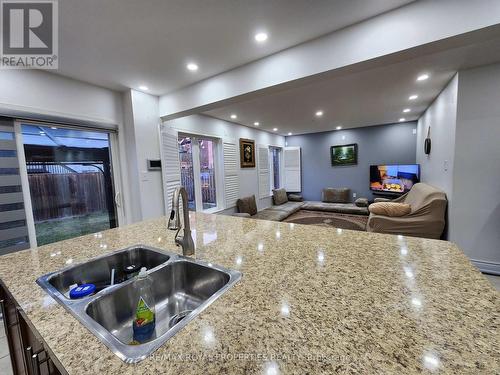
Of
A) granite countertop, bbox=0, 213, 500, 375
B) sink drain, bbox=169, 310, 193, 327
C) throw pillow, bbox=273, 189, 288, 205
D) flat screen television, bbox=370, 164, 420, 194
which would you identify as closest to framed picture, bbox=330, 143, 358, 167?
flat screen television, bbox=370, 164, 420, 194

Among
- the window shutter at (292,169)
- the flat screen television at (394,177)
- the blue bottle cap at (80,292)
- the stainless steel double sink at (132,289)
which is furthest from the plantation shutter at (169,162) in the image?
the flat screen television at (394,177)

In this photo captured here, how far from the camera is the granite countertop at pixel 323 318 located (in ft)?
1.56

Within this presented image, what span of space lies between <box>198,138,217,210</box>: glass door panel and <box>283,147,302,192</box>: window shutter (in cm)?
326

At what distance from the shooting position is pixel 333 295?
726mm

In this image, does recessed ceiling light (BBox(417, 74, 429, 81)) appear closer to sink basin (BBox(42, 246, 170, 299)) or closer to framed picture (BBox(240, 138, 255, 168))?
framed picture (BBox(240, 138, 255, 168))

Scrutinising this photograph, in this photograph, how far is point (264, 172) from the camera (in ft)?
19.2

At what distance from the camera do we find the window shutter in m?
6.91

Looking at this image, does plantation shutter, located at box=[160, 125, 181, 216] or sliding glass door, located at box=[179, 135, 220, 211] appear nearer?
plantation shutter, located at box=[160, 125, 181, 216]

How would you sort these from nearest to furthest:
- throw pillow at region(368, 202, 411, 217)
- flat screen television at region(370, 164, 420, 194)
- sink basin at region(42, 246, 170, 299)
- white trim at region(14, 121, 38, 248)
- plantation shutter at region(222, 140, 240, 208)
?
sink basin at region(42, 246, 170, 299)
white trim at region(14, 121, 38, 248)
throw pillow at region(368, 202, 411, 217)
plantation shutter at region(222, 140, 240, 208)
flat screen television at region(370, 164, 420, 194)

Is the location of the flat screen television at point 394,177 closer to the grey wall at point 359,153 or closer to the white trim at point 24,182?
the grey wall at point 359,153

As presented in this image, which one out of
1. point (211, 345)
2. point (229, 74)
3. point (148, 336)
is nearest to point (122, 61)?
point (229, 74)

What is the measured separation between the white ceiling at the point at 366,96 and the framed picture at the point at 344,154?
96 cm

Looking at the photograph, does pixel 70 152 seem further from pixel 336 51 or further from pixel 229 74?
pixel 336 51

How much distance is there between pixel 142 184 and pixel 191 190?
1.15 m
